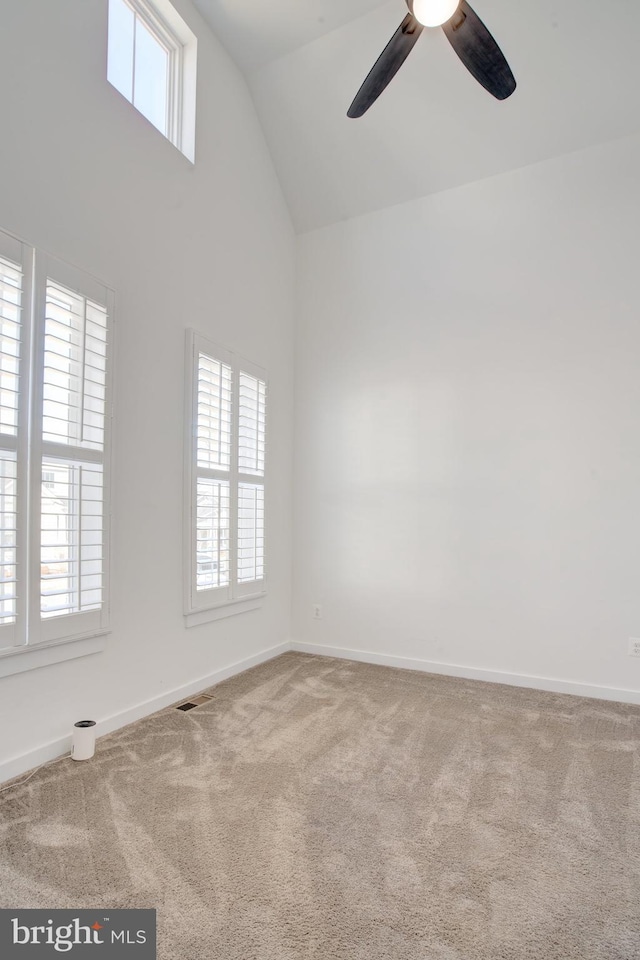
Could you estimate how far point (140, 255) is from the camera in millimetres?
2850

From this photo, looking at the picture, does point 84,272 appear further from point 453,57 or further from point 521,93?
point 521,93

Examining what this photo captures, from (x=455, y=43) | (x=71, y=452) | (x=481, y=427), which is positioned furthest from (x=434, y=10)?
(x=481, y=427)

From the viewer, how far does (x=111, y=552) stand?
103 inches

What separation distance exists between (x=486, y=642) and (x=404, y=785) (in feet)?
5.47

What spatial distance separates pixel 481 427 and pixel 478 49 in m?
2.20

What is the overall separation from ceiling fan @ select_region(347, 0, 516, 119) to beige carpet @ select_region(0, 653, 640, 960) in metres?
2.91

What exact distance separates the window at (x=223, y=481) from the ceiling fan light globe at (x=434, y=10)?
1.86m

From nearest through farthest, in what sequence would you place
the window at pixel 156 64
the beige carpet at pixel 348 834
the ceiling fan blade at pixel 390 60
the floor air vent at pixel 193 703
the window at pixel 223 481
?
the beige carpet at pixel 348 834 < the ceiling fan blade at pixel 390 60 < the window at pixel 156 64 < the floor air vent at pixel 193 703 < the window at pixel 223 481

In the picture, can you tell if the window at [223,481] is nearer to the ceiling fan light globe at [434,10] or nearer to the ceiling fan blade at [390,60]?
the ceiling fan blade at [390,60]

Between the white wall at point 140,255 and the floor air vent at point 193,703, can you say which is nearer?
the white wall at point 140,255

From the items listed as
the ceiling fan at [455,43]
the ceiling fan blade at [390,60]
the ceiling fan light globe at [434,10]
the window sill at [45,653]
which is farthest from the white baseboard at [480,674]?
the ceiling fan light globe at [434,10]

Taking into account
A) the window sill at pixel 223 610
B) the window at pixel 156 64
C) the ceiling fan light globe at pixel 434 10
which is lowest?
the window sill at pixel 223 610

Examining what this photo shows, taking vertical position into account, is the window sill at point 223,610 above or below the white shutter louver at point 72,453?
below

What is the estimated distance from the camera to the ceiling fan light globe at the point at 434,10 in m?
1.95
